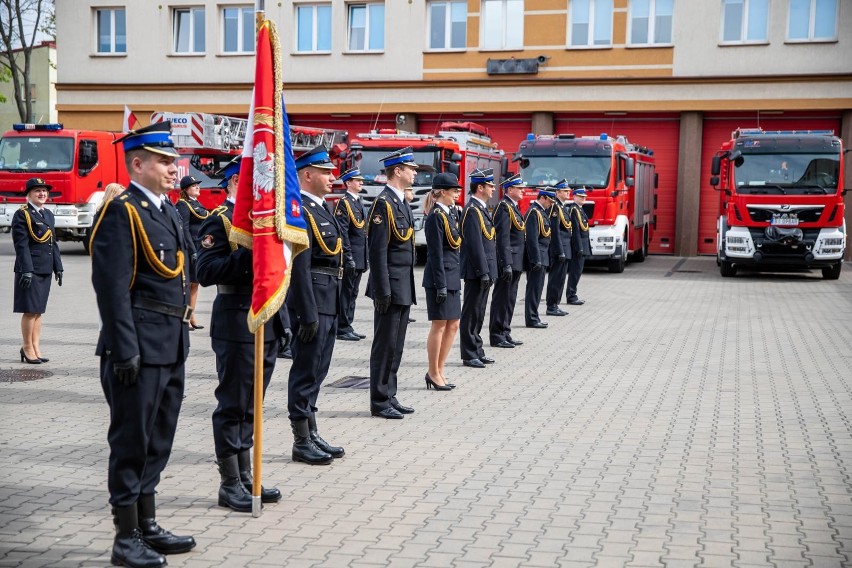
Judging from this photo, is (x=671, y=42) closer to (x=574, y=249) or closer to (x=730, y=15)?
(x=730, y=15)

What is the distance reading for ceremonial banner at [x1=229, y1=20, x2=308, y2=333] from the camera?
227 inches

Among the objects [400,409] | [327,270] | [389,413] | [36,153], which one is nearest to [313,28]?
[36,153]

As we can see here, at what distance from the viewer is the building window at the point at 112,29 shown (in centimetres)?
3681

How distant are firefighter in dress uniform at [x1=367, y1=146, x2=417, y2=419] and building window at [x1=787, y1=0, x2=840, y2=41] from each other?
82.1 feet

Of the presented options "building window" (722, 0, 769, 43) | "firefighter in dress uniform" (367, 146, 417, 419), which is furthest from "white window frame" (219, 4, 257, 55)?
"firefighter in dress uniform" (367, 146, 417, 419)

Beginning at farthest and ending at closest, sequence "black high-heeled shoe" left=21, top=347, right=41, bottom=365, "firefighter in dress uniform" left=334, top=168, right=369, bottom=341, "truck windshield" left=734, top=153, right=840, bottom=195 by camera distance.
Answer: "truck windshield" left=734, top=153, right=840, bottom=195 < "firefighter in dress uniform" left=334, top=168, right=369, bottom=341 < "black high-heeled shoe" left=21, top=347, right=41, bottom=365

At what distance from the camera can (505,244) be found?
12273 millimetres

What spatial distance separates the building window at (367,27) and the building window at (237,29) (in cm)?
373

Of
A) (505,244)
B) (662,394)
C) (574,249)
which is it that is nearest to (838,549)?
(662,394)

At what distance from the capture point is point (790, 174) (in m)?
22.3

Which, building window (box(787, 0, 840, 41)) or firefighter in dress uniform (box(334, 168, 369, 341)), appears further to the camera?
building window (box(787, 0, 840, 41))

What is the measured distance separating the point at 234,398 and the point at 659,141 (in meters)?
27.8

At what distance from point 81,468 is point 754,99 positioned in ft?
89.7

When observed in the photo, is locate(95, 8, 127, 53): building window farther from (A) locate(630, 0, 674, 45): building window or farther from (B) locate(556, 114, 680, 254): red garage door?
(A) locate(630, 0, 674, 45): building window
